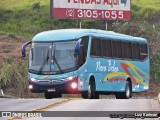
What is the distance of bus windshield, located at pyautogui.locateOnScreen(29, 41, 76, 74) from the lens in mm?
32656

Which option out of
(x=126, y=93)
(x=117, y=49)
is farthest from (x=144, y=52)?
(x=117, y=49)

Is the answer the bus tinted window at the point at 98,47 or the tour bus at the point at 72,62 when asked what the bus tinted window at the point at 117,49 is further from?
the bus tinted window at the point at 98,47

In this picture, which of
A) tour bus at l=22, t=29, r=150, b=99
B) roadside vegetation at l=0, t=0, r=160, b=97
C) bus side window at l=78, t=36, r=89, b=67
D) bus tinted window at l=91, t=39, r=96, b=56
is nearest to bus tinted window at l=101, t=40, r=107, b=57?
tour bus at l=22, t=29, r=150, b=99

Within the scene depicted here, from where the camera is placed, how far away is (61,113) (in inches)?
837

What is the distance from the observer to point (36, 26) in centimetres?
6969

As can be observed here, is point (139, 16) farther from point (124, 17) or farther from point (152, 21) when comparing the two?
point (124, 17)

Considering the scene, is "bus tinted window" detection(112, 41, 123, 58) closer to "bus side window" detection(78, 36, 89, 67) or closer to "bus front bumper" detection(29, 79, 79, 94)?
A: "bus side window" detection(78, 36, 89, 67)

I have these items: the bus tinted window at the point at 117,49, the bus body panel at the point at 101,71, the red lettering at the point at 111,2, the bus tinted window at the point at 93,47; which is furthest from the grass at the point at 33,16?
the bus tinted window at the point at 93,47

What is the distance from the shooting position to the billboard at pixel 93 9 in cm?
5966

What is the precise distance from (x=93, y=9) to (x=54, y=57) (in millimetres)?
30020

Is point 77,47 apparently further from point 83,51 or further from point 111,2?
point 111,2

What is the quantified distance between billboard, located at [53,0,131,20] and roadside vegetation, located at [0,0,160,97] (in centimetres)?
292

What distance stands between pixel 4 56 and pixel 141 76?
15.6 meters

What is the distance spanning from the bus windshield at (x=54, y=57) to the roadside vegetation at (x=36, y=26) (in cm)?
1483
